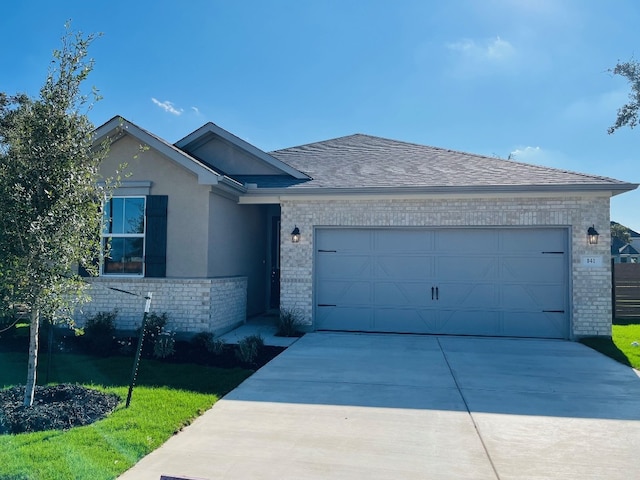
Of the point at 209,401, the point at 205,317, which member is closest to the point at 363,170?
the point at 205,317

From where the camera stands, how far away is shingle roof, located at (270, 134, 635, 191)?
988 centimetres

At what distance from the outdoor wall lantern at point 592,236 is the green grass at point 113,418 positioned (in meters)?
7.73

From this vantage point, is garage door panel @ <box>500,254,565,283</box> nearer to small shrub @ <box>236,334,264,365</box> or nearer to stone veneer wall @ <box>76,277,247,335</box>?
small shrub @ <box>236,334,264,365</box>

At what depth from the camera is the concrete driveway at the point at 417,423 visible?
395 cm

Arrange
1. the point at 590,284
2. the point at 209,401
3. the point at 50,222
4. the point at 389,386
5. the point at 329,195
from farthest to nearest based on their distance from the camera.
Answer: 1. the point at 329,195
2. the point at 590,284
3. the point at 389,386
4. the point at 209,401
5. the point at 50,222

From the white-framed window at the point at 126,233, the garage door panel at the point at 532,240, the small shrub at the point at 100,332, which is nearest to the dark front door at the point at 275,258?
the white-framed window at the point at 126,233

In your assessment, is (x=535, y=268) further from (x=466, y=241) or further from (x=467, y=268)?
(x=466, y=241)

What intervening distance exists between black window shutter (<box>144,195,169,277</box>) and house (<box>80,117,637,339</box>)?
0.03m

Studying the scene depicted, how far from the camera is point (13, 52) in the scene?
9039 mm

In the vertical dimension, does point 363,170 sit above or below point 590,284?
above

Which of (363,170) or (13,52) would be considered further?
(363,170)

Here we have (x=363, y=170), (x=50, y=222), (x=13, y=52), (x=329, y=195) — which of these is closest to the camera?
(x=50, y=222)

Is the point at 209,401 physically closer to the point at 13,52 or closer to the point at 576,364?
the point at 576,364

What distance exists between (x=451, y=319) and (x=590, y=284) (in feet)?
9.94
